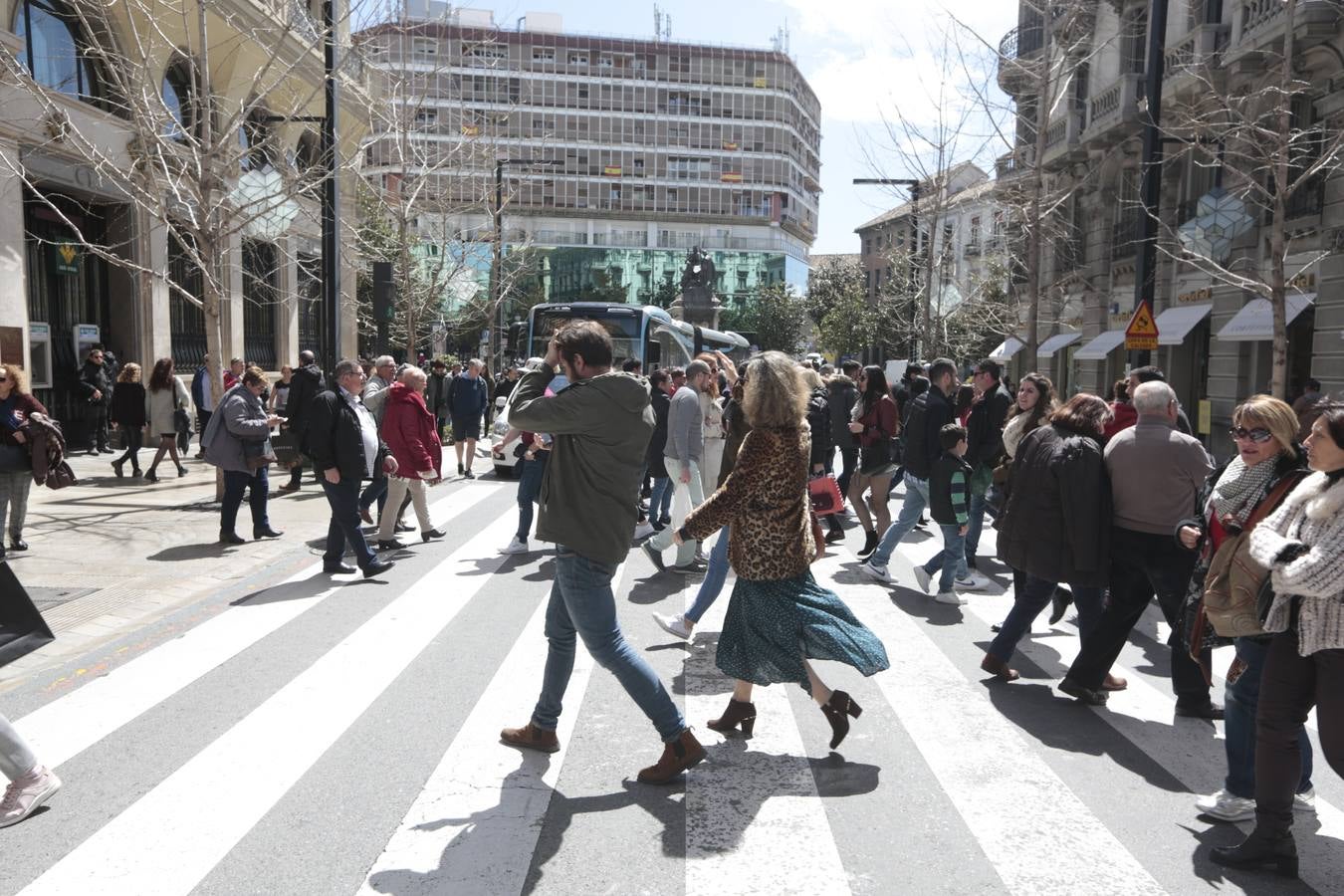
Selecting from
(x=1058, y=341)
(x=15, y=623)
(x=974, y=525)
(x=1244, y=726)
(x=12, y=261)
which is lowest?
(x=974, y=525)

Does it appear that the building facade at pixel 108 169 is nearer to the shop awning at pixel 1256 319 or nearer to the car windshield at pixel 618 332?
the car windshield at pixel 618 332

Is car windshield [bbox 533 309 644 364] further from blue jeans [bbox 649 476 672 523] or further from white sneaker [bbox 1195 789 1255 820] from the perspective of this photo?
white sneaker [bbox 1195 789 1255 820]

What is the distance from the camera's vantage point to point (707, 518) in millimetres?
4898

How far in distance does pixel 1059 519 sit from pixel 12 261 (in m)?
15.2

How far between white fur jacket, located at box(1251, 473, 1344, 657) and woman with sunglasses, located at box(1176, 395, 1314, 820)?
0.32m

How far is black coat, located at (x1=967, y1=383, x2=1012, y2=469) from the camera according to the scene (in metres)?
8.70

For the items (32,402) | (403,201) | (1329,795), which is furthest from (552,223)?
(1329,795)

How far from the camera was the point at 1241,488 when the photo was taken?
420 cm

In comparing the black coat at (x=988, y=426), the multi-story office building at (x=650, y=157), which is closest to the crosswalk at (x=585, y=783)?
the black coat at (x=988, y=426)

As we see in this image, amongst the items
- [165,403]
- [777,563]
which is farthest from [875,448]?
[165,403]

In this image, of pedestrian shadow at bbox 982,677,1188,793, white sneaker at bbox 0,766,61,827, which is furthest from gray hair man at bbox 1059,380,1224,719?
white sneaker at bbox 0,766,61,827

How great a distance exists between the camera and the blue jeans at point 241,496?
9.69m

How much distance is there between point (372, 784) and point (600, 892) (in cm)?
132

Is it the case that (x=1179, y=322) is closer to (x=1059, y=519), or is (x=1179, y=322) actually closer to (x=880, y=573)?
(x=880, y=573)
